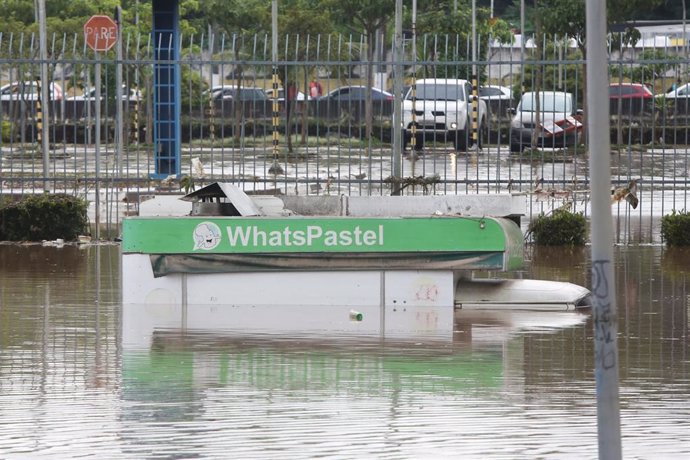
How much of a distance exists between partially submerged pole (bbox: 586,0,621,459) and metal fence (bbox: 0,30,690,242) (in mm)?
9140

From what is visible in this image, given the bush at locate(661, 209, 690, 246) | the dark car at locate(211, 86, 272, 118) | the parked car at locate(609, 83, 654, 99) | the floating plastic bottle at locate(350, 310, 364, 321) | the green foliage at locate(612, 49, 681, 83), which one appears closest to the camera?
the floating plastic bottle at locate(350, 310, 364, 321)

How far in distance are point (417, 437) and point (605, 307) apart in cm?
230

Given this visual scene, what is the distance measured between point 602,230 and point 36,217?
12964 millimetres

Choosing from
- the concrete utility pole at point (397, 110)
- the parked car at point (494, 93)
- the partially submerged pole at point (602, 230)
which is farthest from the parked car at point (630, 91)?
the partially submerged pole at point (602, 230)

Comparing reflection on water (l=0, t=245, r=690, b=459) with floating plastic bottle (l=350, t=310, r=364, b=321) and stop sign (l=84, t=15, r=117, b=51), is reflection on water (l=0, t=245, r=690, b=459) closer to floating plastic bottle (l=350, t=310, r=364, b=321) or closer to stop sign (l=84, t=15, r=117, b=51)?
floating plastic bottle (l=350, t=310, r=364, b=321)

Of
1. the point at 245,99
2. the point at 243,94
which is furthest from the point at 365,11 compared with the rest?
the point at 243,94

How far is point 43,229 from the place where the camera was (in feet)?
57.4

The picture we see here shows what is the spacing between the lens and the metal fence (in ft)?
57.8

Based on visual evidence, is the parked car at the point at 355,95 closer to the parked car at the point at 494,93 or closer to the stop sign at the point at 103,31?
the parked car at the point at 494,93

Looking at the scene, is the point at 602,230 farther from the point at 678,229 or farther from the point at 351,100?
the point at 351,100

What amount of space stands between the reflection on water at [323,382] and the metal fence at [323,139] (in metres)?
3.86

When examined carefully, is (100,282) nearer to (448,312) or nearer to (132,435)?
(448,312)

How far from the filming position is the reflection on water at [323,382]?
7512 millimetres

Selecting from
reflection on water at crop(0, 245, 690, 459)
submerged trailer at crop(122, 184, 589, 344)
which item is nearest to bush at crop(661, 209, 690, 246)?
reflection on water at crop(0, 245, 690, 459)
